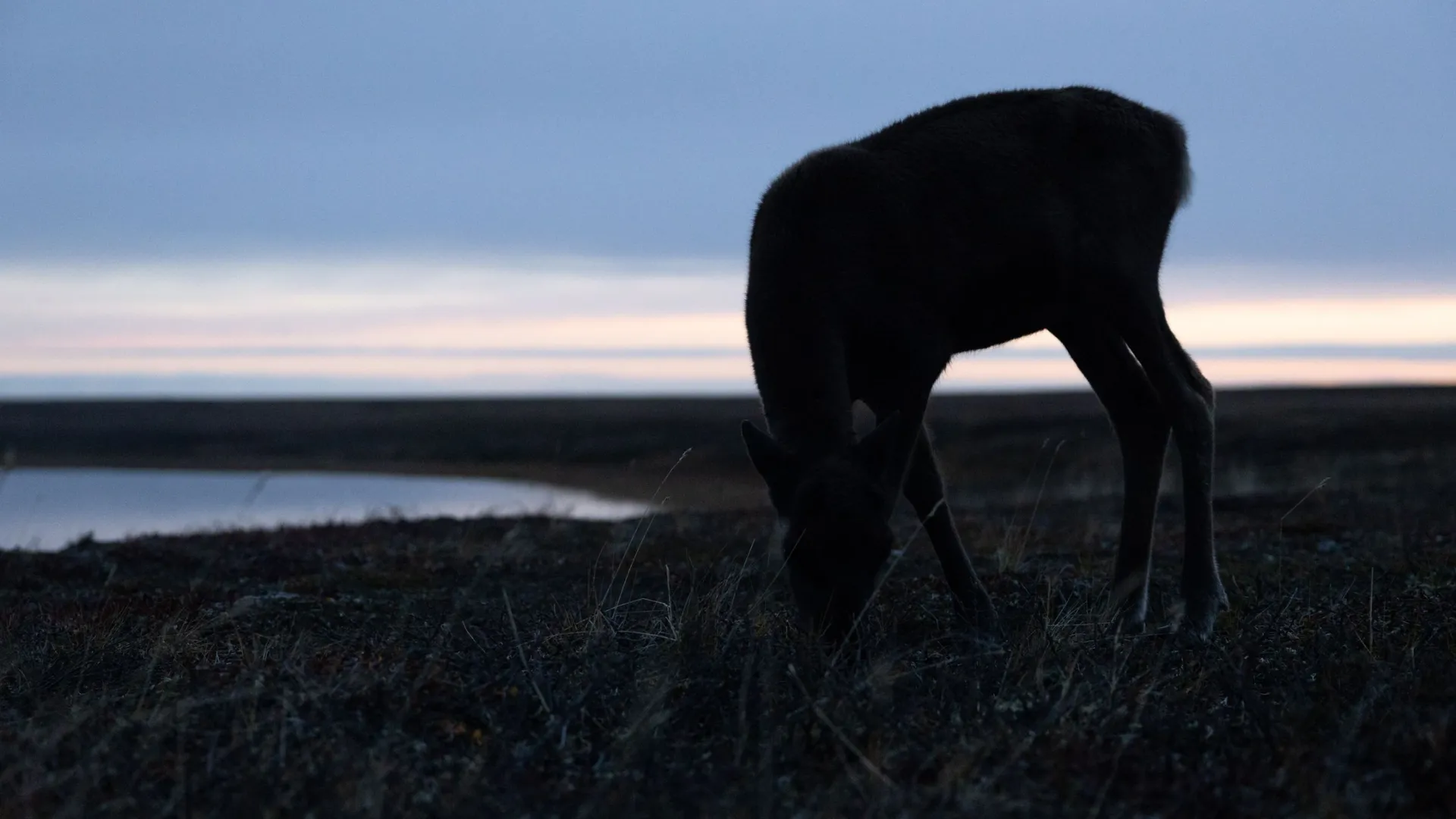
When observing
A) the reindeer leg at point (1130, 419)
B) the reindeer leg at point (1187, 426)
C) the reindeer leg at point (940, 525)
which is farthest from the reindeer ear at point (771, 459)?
the reindeer leg at point (1130, 419)

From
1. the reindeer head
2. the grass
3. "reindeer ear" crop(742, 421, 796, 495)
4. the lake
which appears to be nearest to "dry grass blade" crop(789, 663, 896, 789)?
the grass

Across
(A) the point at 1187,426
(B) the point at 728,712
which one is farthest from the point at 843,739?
(A) the point at 1187,426

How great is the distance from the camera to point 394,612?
7027mm

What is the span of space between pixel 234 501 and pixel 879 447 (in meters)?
24.8

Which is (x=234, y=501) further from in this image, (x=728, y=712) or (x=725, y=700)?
(x=728, y=712)

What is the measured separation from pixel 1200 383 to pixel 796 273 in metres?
2.95

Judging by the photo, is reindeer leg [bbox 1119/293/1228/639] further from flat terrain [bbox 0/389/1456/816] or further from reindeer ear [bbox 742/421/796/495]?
reindeer ear [bbox 742/421/796/495]

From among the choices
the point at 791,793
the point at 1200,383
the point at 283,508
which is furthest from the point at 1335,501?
the point at 283,508

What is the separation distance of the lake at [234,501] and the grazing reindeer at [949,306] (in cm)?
1038

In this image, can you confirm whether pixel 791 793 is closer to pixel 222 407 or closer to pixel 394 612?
pixel 394 612

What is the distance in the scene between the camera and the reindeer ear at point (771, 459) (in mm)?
5273

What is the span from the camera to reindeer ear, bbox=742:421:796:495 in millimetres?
5273

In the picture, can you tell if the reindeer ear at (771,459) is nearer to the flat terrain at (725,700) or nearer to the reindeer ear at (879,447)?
the reindeer ear at (879,447)

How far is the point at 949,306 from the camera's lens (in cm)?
648
